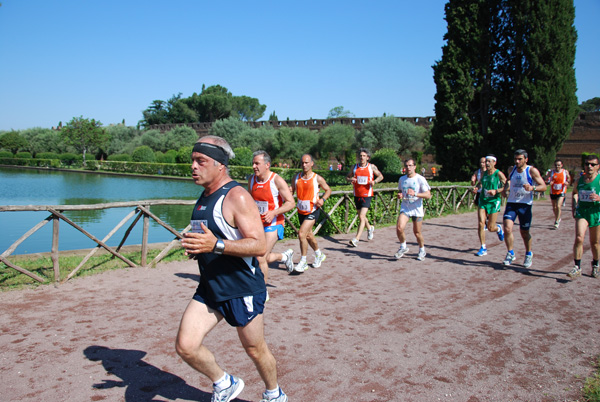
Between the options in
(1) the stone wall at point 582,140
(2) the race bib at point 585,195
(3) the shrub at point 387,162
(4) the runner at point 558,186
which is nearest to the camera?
(2) the race bib at point 585,195

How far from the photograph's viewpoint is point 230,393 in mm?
3174

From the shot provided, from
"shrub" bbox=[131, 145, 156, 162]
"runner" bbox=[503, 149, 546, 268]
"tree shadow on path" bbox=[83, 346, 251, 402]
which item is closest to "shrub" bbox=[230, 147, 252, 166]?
"shrub" bbox=[131, 145, 156, 162]

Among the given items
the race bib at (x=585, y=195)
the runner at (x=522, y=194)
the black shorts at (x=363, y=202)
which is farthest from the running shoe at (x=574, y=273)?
the black shorts at (x=363, y=202)

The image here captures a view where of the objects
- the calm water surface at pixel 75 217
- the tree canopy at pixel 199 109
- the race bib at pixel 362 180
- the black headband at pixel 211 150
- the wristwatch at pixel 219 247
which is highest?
the tree canopy at pixel 199 109

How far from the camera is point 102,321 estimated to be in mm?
5094

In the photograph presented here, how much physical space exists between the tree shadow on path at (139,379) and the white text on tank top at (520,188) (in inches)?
255

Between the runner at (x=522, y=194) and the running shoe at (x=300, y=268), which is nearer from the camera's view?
the running shoe at (x=300, y=268)

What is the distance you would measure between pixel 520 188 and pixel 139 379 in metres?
6.82

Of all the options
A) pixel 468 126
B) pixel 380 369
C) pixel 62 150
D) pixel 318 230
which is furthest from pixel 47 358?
pixel 62 150

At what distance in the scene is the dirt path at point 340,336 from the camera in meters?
3.62

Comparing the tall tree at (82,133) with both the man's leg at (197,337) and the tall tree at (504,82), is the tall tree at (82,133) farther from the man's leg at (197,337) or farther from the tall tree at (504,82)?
the man's leg at (197,337)

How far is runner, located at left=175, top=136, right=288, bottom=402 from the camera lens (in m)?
2.91

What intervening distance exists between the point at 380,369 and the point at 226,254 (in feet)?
6.57

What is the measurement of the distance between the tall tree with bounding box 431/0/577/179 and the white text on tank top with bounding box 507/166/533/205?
18.5 m
